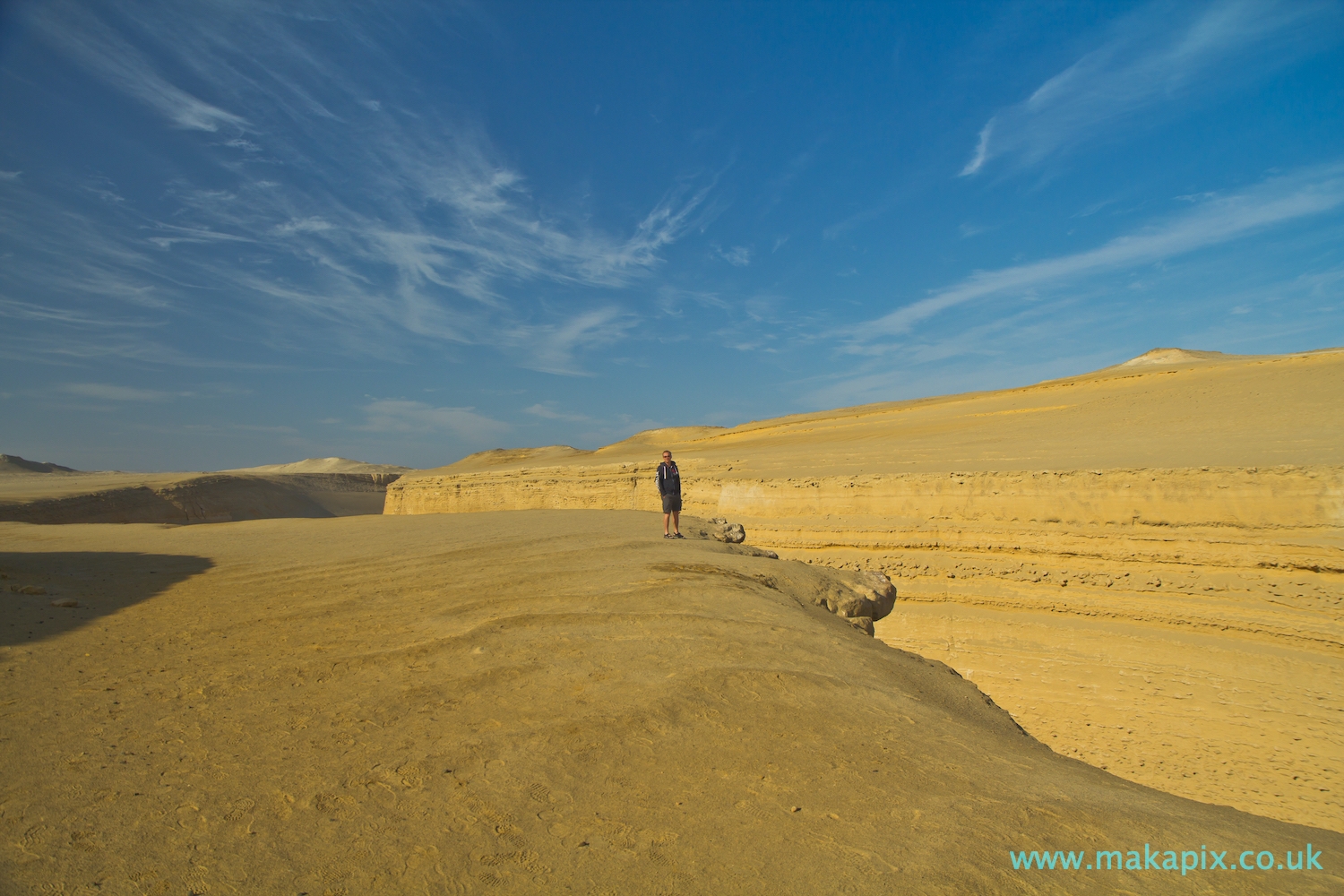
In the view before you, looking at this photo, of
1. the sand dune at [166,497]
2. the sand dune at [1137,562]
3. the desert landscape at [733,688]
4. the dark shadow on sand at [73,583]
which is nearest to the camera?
the desert landscape at [733,688]

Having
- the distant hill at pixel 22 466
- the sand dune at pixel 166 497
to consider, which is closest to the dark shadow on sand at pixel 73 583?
the sand dune at pixel 166 497

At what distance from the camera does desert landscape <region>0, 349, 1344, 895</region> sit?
2.29 m

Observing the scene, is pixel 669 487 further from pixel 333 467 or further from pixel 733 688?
pixel 333 467

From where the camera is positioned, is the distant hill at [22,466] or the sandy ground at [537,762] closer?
the sandy ground at [537,762]

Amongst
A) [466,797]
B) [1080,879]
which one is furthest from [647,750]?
[1080,879]

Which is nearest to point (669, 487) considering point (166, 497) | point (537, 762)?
point (537, 762)

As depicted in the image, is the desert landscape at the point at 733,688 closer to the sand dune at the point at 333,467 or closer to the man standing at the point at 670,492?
the man standing at the point at 670,492

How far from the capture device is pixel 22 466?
47.4 m

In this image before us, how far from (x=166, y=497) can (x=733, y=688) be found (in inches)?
1352

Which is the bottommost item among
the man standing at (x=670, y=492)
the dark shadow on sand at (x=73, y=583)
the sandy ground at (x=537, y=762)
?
the sandy ground at (x=537, y=762)

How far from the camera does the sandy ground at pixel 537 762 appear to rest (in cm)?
219

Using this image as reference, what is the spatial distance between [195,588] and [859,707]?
610cm

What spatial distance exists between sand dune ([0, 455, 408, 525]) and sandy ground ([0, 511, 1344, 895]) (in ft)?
74.9

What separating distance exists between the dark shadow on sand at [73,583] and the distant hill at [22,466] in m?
49.8
